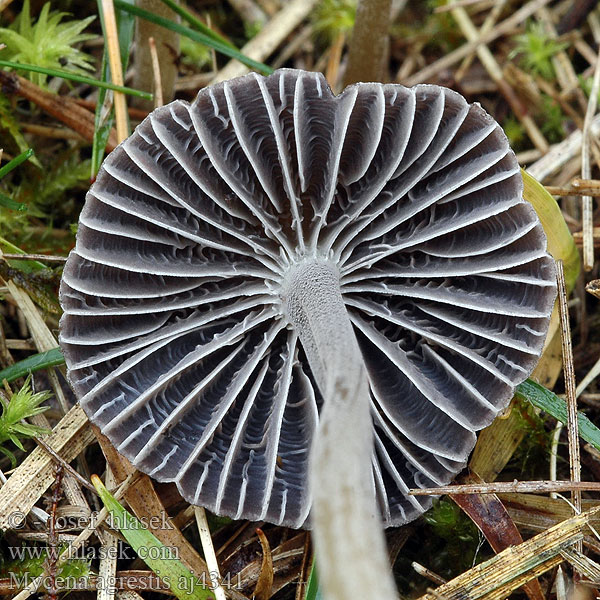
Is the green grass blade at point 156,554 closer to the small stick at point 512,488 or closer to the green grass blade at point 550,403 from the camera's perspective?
the small stick at point 512,488

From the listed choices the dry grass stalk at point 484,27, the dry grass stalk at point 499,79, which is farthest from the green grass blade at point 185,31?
the dry grass stalk at point 499,79

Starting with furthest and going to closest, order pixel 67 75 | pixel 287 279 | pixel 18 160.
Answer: pixel 67 75, pixel 18 160, pixel 287 279

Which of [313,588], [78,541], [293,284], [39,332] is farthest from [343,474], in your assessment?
[39,332]

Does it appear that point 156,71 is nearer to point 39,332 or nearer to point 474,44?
point 39,332

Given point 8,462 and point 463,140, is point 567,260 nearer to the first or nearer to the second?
point 463,140

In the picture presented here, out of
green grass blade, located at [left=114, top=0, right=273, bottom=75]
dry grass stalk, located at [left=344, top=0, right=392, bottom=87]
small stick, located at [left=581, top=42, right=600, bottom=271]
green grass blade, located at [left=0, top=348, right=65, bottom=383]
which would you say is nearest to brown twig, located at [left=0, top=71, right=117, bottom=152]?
green grass blade, located at [left=114, top=0, right=273, bottom=75]

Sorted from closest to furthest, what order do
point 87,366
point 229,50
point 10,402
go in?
1. point 87,366
2. point 10,402
3. point 229,50

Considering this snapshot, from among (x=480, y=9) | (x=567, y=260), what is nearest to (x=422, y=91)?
(x=567, y=260)
